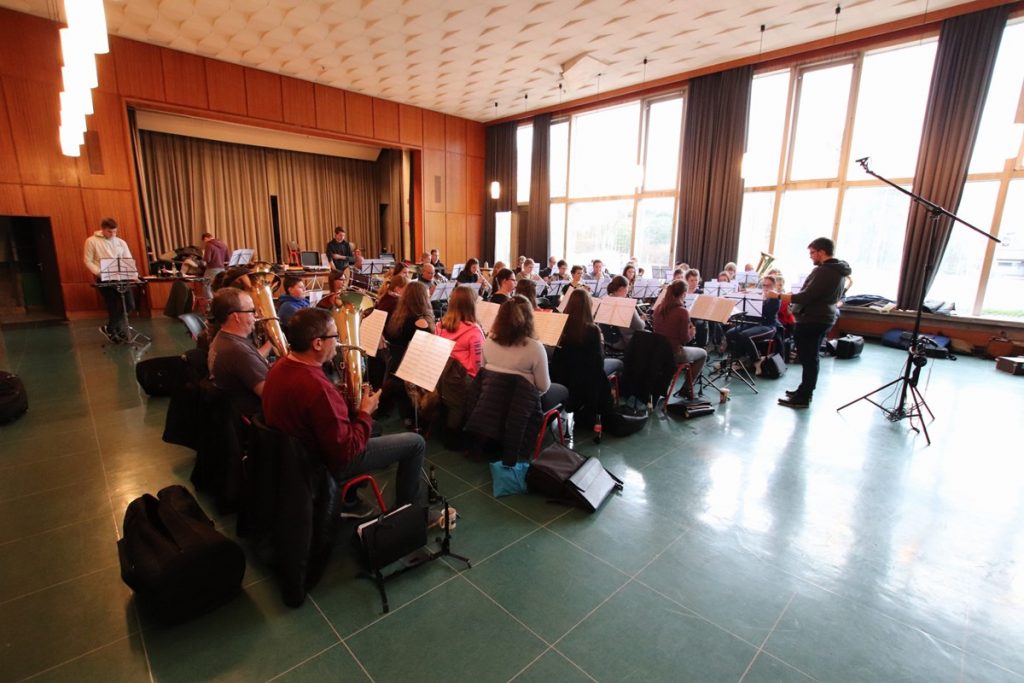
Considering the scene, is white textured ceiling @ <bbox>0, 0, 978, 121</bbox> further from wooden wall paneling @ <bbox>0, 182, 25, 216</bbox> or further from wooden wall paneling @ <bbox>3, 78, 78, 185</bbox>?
wooden wall paneling @ <bbox>0, 182, 25, 216</bbox>

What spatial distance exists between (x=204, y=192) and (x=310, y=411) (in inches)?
475

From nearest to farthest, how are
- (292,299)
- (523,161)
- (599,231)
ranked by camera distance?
(292,299) < (599,231) < (523,161)

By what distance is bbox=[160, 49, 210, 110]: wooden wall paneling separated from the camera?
8383 mm

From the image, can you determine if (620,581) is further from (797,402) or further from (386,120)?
(386,120)

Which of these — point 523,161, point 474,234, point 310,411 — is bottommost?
point 310,411

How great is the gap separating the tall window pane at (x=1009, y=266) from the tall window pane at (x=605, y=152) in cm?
591

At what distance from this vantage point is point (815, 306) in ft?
14.9

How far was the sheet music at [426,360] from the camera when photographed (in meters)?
2.48

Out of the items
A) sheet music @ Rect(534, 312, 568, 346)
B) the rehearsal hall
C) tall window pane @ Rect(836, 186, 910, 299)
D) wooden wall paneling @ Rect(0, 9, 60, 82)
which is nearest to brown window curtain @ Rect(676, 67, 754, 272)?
the rehearsal hall

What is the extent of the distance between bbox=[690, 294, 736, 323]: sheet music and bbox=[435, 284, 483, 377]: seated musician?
2777mm

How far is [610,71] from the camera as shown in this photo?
9.02 metres

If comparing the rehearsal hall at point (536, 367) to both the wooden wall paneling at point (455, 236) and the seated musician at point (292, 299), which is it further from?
the wooden wall paneling at point (455, 236)

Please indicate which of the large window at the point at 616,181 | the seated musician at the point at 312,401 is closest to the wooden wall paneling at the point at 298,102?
the large window at the point at 616,181

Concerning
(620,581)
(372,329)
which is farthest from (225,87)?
(620,581)
